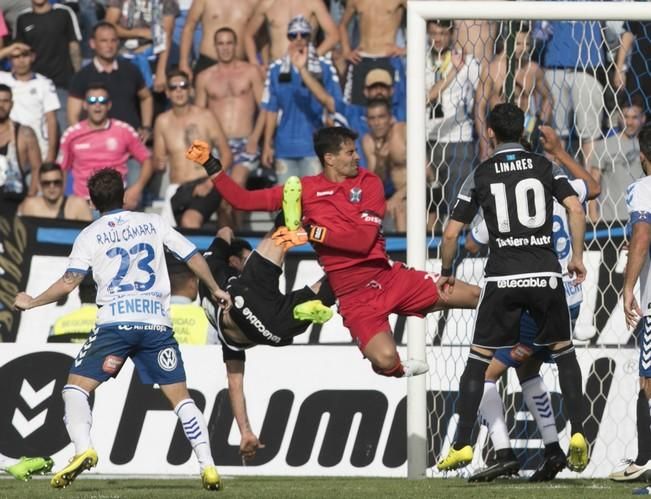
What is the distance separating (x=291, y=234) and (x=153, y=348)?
1257 mm

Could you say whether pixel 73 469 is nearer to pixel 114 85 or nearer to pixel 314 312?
pixel 314 312

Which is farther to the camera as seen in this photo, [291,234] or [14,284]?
[14,284]

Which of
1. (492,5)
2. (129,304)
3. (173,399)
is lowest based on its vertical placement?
(173,399)

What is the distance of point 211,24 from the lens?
14648 millimetres

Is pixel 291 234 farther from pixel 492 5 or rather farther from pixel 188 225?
pixel 188 225

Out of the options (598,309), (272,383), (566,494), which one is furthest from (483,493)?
(598,309)

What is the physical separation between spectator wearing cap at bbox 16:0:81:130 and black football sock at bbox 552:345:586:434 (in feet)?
25.9

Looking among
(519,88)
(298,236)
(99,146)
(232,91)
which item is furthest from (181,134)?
(298,236)

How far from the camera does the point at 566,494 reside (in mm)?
7211

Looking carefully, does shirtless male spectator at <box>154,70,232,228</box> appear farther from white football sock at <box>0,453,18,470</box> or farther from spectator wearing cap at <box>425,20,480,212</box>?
white football sock at <box>0,453,18,470</box>

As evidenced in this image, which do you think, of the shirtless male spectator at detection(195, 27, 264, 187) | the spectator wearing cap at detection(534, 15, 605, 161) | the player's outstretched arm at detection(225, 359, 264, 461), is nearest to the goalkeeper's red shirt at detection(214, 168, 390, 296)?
the player's outstretched arm at detection(225, 359, 264, 461)

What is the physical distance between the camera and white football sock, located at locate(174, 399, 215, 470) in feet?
24.9

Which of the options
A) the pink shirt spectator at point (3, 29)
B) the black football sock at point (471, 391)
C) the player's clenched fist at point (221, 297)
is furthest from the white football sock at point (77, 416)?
the pink shirt spectator at point (3, 29)

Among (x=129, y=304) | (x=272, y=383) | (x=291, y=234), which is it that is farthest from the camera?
(x=272, y=383)
